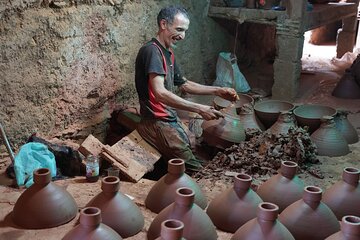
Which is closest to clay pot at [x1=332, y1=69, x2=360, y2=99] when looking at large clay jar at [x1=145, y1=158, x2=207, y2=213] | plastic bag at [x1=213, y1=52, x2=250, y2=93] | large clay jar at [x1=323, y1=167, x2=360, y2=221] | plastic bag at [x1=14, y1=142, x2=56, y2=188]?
plastic bag at [x1=213, y1=52, x2=250, y2=93]

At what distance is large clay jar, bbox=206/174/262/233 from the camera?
11.1 feet

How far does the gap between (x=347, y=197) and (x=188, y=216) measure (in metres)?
1.28

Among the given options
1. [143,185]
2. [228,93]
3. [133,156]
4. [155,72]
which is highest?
[155,72]

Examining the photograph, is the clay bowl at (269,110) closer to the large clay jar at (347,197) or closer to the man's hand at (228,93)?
the man's hand at (228,93)

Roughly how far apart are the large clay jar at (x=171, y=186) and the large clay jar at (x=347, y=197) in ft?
3.22

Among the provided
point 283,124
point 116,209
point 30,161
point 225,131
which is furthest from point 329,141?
point 30,161

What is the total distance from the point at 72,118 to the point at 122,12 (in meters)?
1.37

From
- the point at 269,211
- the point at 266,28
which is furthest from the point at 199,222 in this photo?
the point at 266,28

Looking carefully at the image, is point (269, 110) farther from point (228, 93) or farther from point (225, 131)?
point (228, 93)

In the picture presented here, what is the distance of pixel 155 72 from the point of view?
15.0 ft

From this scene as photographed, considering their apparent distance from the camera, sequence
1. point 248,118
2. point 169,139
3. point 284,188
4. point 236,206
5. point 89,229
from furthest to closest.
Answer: point 248,118
point 169,139
point 284,188
point 236,206
point 89,229

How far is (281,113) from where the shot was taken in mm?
5242

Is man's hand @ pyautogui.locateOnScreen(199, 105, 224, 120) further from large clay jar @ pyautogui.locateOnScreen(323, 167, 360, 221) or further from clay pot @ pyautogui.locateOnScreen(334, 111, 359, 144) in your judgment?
clay pot @ pyautogui.locateOnScreen(334, 111, 359, 144)

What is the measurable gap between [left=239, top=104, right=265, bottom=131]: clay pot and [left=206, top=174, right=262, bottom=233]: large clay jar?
1987 mm
